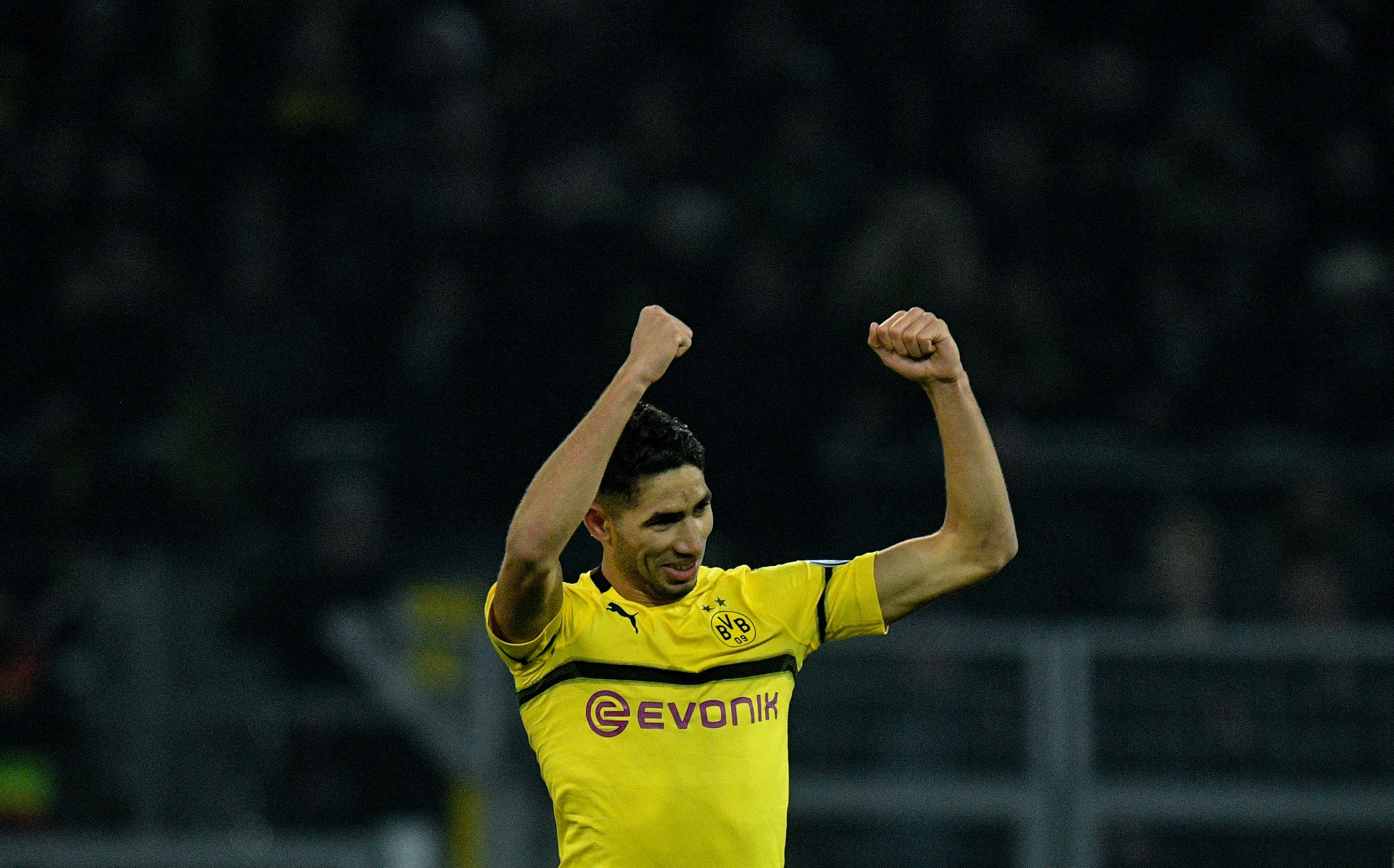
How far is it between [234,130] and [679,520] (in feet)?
21.5

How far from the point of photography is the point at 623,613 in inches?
140

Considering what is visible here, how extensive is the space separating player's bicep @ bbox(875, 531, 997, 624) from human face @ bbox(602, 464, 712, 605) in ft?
1.22

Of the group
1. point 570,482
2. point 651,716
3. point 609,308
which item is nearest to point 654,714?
point 651,716

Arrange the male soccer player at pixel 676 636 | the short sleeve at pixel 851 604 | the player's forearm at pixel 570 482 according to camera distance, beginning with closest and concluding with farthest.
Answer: the player's forearm at pixel 570 482
the male soccer player at pixel 676 636
the short sleeve at pixel 851 604

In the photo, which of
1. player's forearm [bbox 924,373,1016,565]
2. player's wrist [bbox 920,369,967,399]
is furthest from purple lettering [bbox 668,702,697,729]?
player's wrist [bbox 920,369,967,399]

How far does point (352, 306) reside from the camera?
8836 mm

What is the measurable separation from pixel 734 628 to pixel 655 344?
0.61 metres

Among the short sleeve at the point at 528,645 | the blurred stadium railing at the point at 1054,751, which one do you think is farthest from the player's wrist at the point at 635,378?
the blurred stadium railing at the point at 1054,751

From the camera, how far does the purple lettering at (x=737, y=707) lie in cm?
349

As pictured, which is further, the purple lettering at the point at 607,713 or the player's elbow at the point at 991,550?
the player's elbow at the point at 991,550

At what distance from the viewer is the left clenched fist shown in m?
3.43

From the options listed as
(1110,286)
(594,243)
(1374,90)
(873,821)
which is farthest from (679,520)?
(1374,90)

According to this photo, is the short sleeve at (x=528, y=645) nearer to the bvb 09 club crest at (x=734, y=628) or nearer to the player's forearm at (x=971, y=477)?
the bvb 09 club crest at (x=734, y=628)

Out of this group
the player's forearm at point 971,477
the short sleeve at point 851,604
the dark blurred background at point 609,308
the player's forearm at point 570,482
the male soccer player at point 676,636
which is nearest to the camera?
the player's forearm at point 570,482
